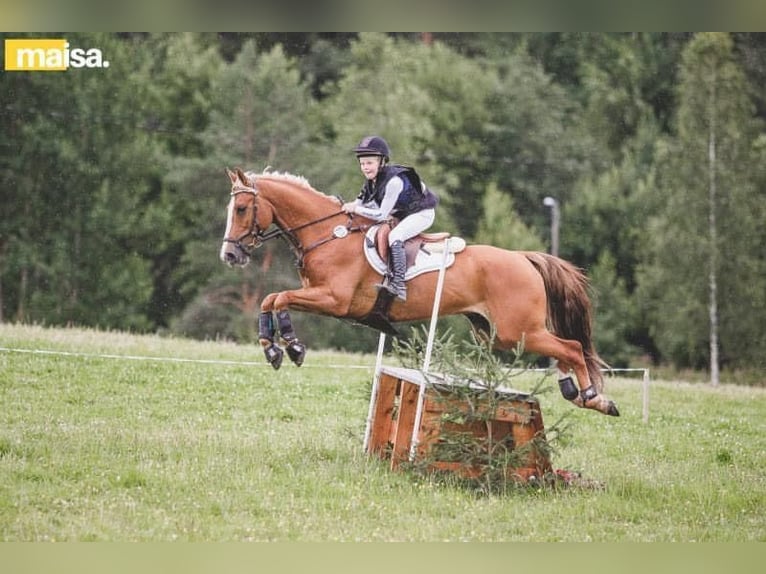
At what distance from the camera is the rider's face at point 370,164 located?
5.93 meters

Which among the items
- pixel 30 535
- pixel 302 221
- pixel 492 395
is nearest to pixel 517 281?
pixel 492 395

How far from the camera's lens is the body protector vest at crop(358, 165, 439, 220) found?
5.97 metres

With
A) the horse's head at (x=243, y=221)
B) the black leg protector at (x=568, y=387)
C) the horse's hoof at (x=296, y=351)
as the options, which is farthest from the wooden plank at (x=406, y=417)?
the horse's head at (x=243, y=221)

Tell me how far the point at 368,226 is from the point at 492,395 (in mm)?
1215

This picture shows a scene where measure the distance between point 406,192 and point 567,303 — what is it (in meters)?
1.14

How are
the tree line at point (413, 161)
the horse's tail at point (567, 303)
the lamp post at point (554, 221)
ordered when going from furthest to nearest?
the lamp post at point (554, 221)
the tree line at point (413, 161)
the horse's tail at point (567, 303)

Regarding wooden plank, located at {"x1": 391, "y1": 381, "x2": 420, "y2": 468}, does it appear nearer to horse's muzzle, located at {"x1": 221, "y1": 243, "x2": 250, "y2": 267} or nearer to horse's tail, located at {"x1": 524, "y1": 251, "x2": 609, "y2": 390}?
horse's tail, located at {"x1": 524, "y1": 251, "x2": 609, "y2": 390}

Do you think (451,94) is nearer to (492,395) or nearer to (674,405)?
(674,405)

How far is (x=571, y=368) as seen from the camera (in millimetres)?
6055

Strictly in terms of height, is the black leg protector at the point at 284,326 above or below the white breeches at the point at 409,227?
below

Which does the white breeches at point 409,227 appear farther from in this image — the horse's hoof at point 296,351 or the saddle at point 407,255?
the horse's hoof at point 296,351

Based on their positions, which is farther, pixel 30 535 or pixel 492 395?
pixel 492 395

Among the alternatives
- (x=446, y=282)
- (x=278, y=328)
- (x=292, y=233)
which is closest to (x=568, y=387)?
(x=446, y=282)
